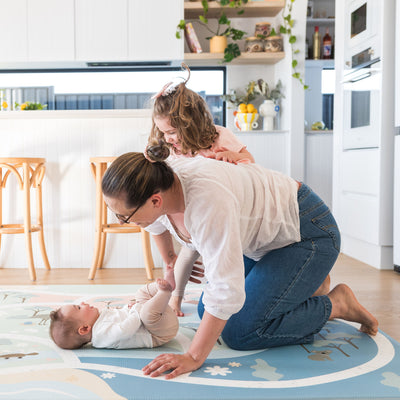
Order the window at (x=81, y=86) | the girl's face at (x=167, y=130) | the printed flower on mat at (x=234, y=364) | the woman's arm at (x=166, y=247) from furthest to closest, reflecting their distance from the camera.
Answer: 1. the window at (x=81, y=86)
2. the woman's arm at (x=166, y=247)
3. the girl's face at (x=167, y=130)
4. the printed flower on mat at (x=234, y=364)

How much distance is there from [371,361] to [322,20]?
157 inches

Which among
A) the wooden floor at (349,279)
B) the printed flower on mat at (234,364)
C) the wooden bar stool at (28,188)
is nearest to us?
the printed flower on mat at (234,364)

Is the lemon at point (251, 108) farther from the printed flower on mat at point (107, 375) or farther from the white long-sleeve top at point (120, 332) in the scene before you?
the printed flower on mat at point (107, 375)

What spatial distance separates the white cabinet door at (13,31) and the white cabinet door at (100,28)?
1.46 feet

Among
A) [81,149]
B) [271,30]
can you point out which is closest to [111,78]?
[271,30]

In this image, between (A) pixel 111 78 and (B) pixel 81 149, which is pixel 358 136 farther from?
(A) pixel 111 78

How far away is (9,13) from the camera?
14.1 feet

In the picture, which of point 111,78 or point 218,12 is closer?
point 218,12

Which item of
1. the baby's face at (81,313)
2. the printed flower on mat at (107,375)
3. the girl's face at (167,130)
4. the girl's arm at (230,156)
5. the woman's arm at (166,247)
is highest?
the girl's face at (167,130)

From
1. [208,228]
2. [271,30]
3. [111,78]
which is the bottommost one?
[208,228]

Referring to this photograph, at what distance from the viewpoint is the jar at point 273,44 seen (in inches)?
171

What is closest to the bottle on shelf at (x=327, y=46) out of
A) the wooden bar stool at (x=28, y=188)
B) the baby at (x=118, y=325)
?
the wooden bar stool at (x=28, y=188)

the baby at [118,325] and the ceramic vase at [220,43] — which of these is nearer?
the baby at [118,325]

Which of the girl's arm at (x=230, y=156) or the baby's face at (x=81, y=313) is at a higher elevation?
the girl's arm at (x=230, y=156)
